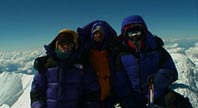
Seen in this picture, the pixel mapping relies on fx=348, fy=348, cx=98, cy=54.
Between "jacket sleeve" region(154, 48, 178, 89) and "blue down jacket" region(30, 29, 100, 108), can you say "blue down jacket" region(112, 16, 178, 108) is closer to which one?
"jacket sleeve" region(154, 48, 178, 89)

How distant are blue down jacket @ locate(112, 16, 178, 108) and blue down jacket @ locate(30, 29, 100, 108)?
25.8 inches

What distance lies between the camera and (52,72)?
305 inches

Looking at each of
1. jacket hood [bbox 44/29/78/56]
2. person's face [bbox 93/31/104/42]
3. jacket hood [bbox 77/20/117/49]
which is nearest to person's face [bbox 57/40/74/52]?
jacket hood [bbox 44/29/78/56]

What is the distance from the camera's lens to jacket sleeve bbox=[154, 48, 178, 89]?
24.9 feet

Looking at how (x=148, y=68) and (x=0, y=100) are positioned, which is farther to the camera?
(x=0, y=100)

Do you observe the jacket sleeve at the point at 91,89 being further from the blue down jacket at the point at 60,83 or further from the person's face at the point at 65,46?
the person's face at the point at 65,46

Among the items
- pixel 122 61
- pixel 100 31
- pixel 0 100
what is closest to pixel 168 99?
pixel 122 61

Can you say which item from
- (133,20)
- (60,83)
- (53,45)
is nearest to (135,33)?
(133,20)

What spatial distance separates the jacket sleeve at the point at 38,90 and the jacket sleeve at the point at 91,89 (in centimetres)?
95

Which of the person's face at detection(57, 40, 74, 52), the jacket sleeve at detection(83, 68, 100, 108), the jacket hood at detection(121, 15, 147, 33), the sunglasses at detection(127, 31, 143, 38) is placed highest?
the jacket hood at detection(121, 15, 147, 33)

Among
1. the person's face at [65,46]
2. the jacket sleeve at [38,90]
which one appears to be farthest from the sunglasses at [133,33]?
the jacket sleeve at [38,90]

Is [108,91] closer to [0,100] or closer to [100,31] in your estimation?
[100,31]

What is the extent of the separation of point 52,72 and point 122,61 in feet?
5.43

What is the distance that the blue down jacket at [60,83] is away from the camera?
25.4ft
